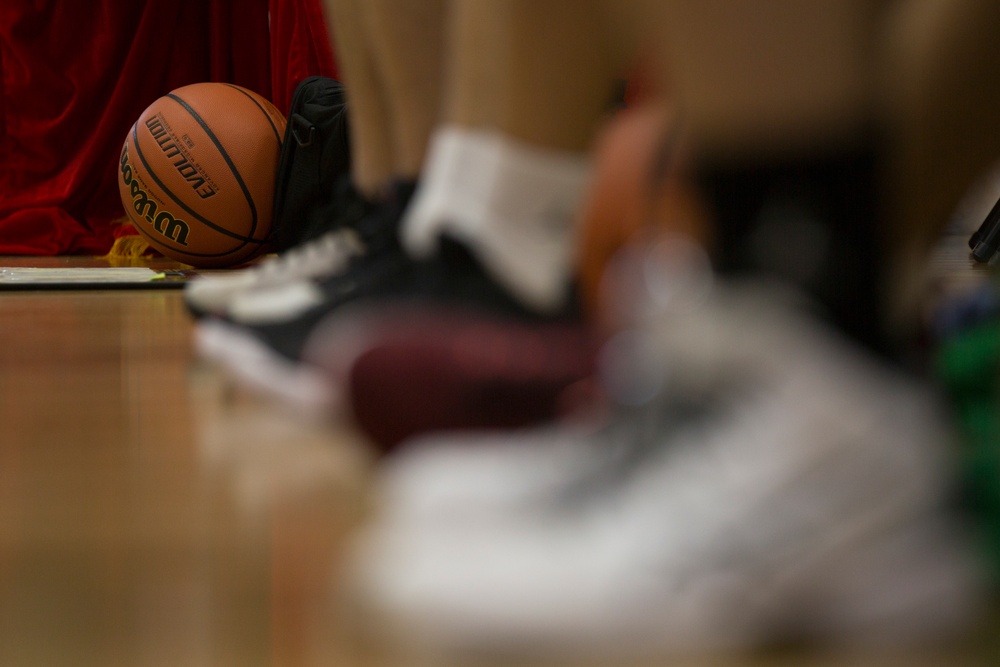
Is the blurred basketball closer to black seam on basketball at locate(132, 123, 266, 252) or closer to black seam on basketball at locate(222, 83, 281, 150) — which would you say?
black seam on basketball at locate(132, 123, 266, 252)

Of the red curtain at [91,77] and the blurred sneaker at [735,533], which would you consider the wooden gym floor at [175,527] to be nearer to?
the blurred sneaker at [735,533]

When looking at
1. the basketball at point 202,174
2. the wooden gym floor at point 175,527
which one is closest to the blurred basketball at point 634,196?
the wooden gym floor at point 175,527

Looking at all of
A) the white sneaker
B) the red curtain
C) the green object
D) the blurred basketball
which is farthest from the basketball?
the green object

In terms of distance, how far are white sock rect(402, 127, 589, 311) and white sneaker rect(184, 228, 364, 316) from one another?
0.33 m

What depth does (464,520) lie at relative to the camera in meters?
0.40

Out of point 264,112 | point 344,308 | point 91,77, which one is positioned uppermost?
point 344,308

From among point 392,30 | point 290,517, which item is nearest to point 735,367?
point 290,517

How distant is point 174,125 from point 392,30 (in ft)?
5.09

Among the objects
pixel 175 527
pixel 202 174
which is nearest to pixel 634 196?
pixel 175 527

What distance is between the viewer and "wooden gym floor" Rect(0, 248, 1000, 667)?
43 cm

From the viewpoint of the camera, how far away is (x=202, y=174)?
8.11 ft

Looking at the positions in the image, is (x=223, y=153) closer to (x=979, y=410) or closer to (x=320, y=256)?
(x=320, y=256)

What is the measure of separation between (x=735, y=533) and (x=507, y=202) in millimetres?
460

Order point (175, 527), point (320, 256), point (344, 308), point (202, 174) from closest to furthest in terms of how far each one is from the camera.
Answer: point (175, 527) < point (344, 308) < point (320, 256) < point (202, 174)
